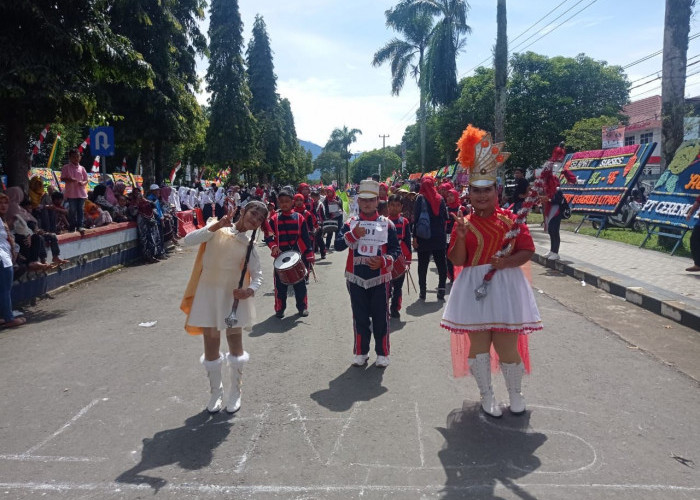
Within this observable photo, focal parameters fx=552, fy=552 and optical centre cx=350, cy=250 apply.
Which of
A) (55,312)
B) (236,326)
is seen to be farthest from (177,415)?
(55,312)

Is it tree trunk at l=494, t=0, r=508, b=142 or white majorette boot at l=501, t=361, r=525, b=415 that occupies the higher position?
tree trunk at l=494, t=0, r=508, b=142

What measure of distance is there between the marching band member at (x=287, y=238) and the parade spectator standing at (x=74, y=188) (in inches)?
233

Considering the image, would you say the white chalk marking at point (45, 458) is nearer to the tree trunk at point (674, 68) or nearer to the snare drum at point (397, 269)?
the snare drum at point (397, 269)

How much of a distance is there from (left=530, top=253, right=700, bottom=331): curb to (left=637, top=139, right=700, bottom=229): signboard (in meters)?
3.27

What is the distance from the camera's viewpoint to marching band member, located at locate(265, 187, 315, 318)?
25.9 feet

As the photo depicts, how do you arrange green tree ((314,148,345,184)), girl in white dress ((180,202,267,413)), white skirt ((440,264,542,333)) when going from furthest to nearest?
green tree ((314,148,345,184)) → girl in white dress ((180,202,267,413)) → white skirt ((440,264,542,333))

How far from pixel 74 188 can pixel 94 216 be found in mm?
1047

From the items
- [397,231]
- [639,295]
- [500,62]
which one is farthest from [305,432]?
[500,62]

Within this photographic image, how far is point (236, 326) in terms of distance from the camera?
174 inches

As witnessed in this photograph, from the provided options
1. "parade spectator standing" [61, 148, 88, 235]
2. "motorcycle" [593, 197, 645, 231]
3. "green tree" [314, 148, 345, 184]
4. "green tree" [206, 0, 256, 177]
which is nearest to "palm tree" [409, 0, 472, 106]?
"green tree" [206, 0, 256, 177]

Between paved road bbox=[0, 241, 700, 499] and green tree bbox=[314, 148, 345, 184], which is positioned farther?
green tree bbox=[314, 148, 345, 184]

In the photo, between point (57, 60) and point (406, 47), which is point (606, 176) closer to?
point (57, 60)

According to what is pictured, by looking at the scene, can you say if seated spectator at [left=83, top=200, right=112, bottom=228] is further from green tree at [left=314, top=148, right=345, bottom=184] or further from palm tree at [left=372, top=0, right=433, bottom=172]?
green tree at [left=314, top=148, right=345, bottom=184]

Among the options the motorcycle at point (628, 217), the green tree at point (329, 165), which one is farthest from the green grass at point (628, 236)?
the green tree at point (329, 165)
